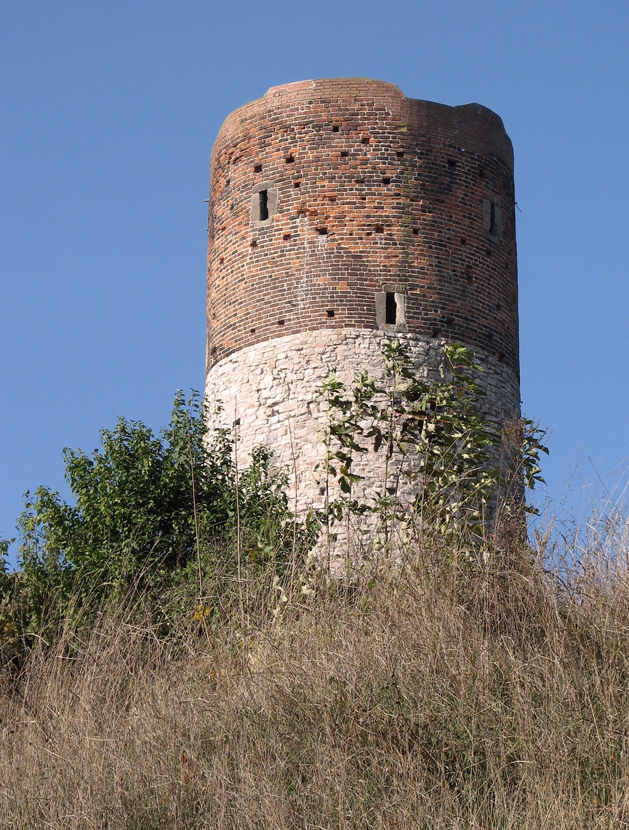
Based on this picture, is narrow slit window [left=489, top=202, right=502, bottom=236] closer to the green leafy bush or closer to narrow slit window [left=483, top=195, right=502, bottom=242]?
narrow slit window [left=483, top=195, right=502, bottom=242]

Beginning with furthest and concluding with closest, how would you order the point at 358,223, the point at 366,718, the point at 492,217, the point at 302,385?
the point at 492,217 → the point at 358,223 → the point at 302,385 → the point at 366,718

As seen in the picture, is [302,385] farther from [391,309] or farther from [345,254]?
[345,254]

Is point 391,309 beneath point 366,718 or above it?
above

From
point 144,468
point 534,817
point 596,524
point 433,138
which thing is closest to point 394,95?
point 433,138

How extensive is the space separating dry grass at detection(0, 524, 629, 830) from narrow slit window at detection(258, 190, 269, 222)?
28.1ft

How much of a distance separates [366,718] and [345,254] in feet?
30.7

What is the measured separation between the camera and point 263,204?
54.0ft

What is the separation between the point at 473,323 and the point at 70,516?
18.4ft

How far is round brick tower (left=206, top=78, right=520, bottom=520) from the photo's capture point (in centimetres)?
1556

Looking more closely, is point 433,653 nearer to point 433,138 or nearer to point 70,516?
point 70,516

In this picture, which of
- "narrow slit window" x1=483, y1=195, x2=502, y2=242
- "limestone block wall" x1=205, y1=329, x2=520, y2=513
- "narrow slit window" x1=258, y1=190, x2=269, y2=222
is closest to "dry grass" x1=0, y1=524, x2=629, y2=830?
"limestone block wall" x1=205, y1=329, x2=520, y2=513

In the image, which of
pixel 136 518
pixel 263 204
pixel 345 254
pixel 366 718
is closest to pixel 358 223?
pixel 345 254

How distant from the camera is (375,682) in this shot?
7410 millimetres

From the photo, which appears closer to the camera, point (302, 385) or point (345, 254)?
point (302, 385)
